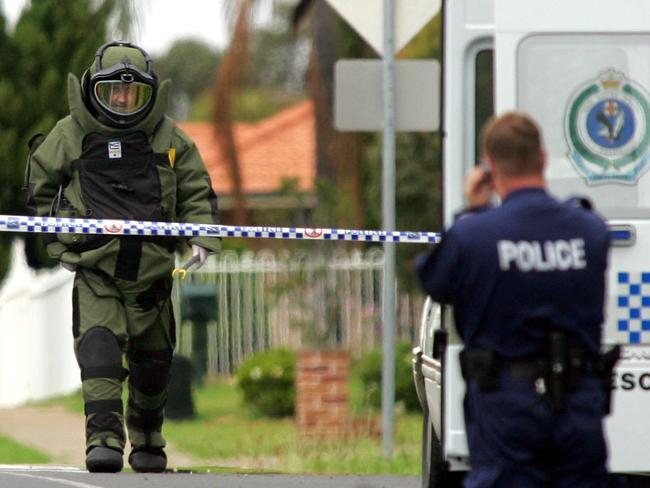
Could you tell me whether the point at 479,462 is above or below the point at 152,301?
below

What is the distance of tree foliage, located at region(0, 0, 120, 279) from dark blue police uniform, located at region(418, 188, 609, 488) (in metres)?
14.4

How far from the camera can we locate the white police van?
22.3 feet

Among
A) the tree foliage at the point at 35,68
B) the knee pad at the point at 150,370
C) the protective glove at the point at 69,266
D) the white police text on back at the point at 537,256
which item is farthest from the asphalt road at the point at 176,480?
the tree foliage at the point at 35,68

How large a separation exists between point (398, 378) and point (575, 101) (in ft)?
32.7

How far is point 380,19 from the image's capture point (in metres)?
11.4

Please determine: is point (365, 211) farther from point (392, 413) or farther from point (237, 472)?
point (237, 472)

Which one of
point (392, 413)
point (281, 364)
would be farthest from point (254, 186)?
point (392, 413)

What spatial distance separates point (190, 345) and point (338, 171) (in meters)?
2.85

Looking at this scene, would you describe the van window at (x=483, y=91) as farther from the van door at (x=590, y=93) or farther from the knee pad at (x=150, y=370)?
the knee pad at (x=150, y=370)

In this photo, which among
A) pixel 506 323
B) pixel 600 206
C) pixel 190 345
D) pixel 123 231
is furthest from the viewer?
pixel 190 345

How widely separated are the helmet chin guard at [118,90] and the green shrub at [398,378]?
749 cm

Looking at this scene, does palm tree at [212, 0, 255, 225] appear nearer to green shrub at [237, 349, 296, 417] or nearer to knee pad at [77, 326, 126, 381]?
green shrub at [237, 349, 296, 417]

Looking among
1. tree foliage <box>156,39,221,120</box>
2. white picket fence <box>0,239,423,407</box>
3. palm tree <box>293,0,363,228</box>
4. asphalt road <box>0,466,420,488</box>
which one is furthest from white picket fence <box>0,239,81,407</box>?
tree foliage <box>156,39,221,120</box>

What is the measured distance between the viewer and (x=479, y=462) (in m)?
5.17
